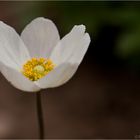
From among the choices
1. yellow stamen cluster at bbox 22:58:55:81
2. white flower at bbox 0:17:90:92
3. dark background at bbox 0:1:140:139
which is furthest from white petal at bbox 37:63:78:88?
dark background at bbox 0:1:140:139

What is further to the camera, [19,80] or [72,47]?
[72,47]

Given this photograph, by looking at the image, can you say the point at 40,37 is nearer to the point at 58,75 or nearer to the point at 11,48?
the point at 11,48

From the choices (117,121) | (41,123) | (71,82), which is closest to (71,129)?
(117,121)

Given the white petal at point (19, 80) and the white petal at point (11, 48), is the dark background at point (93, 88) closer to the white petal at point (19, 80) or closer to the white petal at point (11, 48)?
the white petal at point (11, 48)

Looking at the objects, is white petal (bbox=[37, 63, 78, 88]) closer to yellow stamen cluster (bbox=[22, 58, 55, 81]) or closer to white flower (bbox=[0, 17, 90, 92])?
white flower (bbox=[0, 17, 90, 92])

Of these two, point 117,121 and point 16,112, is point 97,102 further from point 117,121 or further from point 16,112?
point 16,112

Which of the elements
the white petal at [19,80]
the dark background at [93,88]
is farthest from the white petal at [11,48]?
the dark background at [93,88]

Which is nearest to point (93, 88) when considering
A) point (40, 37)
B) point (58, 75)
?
point (40, 37)
